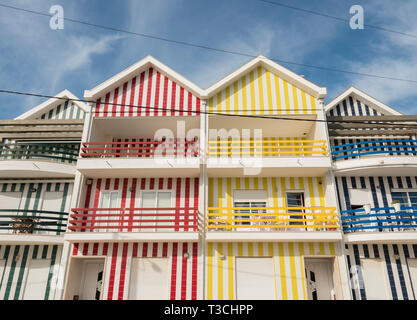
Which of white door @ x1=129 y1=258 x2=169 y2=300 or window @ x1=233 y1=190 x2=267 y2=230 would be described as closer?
white door @ x1=129 y1=258 x2=169 y2=300

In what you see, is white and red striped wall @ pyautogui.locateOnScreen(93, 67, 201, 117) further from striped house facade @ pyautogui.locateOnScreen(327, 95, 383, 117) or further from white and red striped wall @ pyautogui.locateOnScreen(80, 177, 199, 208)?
striped house facade @ pyautogui.locateOnScreen(327, 95, 383, 117)

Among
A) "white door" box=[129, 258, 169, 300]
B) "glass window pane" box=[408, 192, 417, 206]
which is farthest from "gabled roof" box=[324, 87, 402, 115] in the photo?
"white door" box=[129, 258, 169, 300]

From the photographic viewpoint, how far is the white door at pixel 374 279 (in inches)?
561

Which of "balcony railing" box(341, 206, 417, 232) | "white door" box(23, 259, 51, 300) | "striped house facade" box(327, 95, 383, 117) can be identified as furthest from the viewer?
"striped house facade" box(327, 95, 383, 117)

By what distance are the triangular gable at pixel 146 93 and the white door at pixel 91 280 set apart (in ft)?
25.4

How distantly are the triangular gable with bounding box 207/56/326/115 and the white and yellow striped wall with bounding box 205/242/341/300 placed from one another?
6.94 meters

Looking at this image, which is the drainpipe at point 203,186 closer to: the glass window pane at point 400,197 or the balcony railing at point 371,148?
the balcony railing at point 371,148

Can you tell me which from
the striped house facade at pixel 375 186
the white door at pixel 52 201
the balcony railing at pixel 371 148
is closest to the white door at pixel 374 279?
the striped house facade at pixel 375 186

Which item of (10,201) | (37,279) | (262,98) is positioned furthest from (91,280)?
(262,98)

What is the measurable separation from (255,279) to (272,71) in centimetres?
1114

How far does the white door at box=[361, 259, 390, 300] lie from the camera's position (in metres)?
14.3

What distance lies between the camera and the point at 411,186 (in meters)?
16.5

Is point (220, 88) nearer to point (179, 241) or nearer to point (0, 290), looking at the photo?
point (179, 241)

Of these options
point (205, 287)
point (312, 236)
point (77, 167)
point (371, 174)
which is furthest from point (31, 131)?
point (371, 174)
